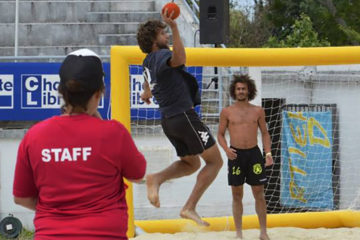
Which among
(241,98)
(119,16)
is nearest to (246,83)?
(241,98)

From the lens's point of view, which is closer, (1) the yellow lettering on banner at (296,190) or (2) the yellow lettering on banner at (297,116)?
(1) the yellow lettering on banner at (296,190)

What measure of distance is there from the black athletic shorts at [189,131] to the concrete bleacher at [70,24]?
7674 mm

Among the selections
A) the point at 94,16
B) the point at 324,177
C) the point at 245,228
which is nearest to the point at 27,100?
the point at 245,228

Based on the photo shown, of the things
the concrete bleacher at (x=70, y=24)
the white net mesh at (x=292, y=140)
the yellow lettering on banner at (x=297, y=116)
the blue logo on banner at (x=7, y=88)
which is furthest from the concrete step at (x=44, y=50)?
the yellow lettering on banner at (x=297, y=116)

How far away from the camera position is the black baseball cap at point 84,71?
10.8 feet

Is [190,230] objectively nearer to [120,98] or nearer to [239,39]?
[120,98]

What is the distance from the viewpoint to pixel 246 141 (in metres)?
8.23

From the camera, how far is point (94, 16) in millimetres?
14469

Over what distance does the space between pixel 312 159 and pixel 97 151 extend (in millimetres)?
7227

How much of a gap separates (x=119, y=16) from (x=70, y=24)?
951mm

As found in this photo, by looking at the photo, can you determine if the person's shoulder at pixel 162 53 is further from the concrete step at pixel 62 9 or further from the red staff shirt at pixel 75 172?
the concrete step at pixel 62 9

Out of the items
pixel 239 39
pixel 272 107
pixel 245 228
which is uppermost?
pixel 239 39

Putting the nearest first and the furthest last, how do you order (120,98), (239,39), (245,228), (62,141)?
(62,141)
(120,98)
(245,228)
(239,39)

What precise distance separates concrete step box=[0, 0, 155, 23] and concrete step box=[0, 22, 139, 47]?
43 centimetres
